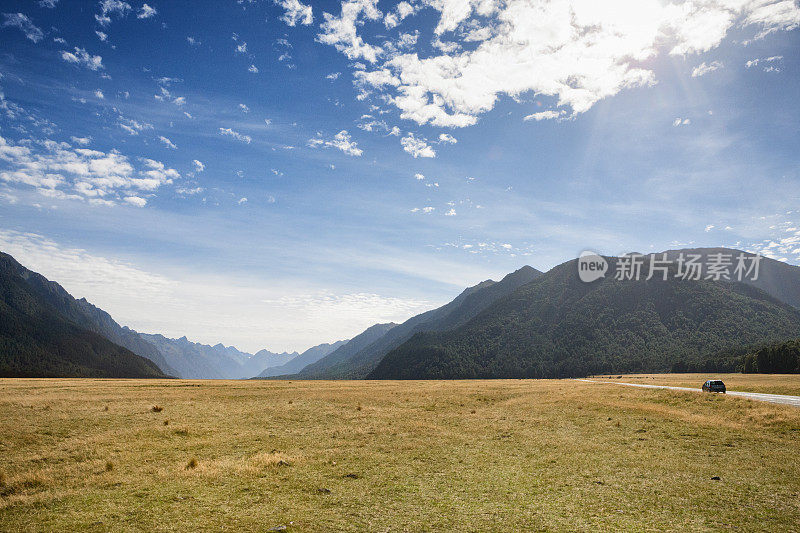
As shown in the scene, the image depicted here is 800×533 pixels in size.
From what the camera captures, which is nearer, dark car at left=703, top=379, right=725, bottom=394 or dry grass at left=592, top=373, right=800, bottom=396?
dark car at left=703, top=379, right=725, bottom=394

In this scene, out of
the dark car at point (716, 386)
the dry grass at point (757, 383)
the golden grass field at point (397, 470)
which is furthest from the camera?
the dry grass at point (757, 383)

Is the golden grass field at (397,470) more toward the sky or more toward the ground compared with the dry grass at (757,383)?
more toward the ground

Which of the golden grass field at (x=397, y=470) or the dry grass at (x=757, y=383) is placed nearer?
the golden grass field at (x=397, y=470)

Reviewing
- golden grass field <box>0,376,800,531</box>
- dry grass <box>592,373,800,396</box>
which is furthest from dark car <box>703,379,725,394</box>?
golden grass field <box>0,376,800,531</box>

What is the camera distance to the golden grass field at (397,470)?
44.0ft

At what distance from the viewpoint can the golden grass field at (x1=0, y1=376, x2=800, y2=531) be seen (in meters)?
13.4

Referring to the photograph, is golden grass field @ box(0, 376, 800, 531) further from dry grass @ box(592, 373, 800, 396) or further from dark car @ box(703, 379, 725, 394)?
dry grass @ box(592, 373, 800, 396)

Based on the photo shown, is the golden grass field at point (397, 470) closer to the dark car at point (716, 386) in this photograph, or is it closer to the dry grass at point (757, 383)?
the dark car at point (716, 386)

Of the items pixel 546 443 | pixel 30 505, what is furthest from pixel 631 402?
pixel 30 505

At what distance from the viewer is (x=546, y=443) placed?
26.2 metres

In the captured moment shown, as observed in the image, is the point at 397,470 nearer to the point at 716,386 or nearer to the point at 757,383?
A: the point at 716,386

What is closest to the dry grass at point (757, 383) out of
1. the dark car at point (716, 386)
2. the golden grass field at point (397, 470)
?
the dark car at point (716, 386)

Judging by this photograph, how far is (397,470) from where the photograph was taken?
19859mm

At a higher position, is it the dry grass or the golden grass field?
the dry grass
